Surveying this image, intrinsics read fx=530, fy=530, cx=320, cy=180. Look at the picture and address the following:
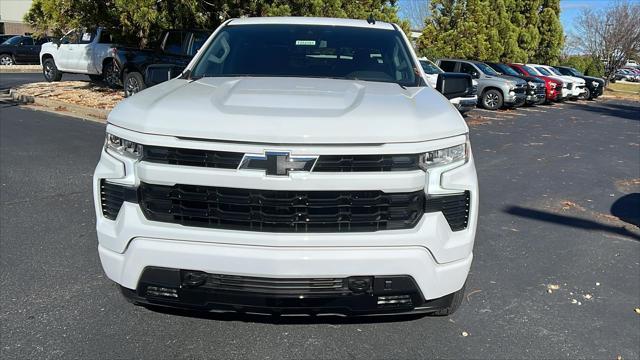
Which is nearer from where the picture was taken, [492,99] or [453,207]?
[453,207]

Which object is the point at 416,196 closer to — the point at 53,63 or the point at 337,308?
the point at 337,308

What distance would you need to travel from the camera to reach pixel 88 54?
14.8 metres

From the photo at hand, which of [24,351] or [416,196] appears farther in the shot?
[24,351]

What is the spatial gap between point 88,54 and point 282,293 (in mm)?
14362

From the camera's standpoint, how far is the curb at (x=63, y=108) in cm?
1141

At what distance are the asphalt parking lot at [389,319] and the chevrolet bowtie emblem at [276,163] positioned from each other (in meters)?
0.86

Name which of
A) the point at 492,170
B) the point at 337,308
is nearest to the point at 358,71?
the point at 337,308

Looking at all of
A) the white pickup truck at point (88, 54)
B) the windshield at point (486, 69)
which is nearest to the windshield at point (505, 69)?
the windshield at point (486, 69)

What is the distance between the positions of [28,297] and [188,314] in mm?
1173

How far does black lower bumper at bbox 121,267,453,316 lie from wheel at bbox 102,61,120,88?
1247 centimetres

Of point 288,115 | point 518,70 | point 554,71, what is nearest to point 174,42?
point 288,115

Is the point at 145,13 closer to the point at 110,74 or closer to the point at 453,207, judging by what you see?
the point at 110,74

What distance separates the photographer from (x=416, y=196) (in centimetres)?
255

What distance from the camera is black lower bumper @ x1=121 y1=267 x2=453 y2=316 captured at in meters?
2.50
